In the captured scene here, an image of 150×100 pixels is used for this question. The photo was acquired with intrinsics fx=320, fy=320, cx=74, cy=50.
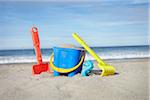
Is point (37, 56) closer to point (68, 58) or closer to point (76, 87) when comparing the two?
point (68, 58)

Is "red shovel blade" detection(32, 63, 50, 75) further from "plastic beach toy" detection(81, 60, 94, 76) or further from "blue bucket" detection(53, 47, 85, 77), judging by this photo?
"plastic beach toy" detection(81, 60, 94, 76)

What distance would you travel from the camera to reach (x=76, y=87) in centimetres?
516

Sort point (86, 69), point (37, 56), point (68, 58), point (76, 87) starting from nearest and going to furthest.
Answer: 1. point (76, 87)
2. point (68, 58)
3. point (86, 69)
4. point (37, 56)

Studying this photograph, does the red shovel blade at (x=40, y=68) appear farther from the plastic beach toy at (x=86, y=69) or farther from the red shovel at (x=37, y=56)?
the plastic beach toy at (x=86, y=69)

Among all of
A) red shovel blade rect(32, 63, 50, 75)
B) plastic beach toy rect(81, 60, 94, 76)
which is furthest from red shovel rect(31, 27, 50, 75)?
plastic beach toy rect(81, 60, 94, 76)

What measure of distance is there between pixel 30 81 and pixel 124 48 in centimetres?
2120

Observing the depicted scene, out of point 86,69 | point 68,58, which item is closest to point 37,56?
point 68,58

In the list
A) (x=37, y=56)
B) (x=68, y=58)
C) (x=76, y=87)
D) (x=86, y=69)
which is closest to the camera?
(x=76, y=87)

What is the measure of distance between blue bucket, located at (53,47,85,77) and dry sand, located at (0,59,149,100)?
208 mm

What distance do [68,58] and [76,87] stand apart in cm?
104

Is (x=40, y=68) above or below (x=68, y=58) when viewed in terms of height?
below

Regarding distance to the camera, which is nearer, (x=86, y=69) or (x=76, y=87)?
(x=76, y=87)

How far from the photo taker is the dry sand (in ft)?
15.4

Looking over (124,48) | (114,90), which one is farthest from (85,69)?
(124,48)
